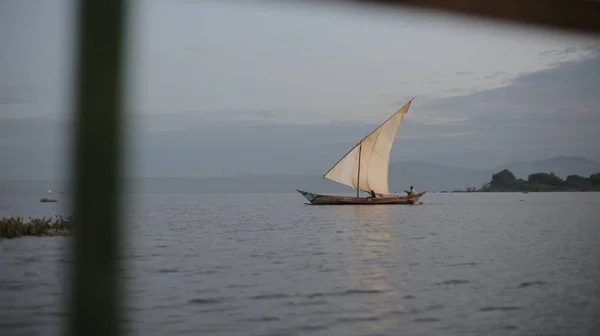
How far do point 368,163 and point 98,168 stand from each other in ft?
97.4

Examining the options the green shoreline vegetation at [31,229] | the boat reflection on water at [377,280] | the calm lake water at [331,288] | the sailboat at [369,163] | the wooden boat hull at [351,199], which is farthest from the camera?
the wooden boat hull at [351,199]

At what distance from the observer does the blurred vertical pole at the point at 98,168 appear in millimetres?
814

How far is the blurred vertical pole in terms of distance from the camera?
2.67ft

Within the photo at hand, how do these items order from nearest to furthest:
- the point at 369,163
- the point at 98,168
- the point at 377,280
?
the point at 98,168 → the point at 377,280 → the point at 369,163

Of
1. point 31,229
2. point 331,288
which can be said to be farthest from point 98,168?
point 31,229

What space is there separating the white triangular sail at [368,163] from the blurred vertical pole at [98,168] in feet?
95.1

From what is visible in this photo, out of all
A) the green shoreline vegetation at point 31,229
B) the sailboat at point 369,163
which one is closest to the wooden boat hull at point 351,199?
the sailboat at point 369,163

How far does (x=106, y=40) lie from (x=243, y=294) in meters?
7.81

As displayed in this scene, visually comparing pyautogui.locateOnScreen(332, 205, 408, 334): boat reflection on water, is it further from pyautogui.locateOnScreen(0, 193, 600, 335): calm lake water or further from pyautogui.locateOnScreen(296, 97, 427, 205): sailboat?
pyautogui.locateOnScreen(296, 97, 427, 205): sailboat

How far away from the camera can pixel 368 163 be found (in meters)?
30.3

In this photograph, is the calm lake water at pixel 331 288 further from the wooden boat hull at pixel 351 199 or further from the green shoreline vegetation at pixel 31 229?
the wooden boat hull at pixel 351 199

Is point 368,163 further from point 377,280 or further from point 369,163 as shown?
point 377,280

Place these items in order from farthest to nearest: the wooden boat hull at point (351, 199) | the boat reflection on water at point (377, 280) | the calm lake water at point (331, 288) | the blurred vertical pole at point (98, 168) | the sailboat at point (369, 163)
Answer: the wooden boat hull at point (351, 199) → the sailboat at point (369, 163) → the boat reflection on water at point (377, 280) → the calm lake water at point (331, 288) → the blurred vertical pole at point (98, 168)

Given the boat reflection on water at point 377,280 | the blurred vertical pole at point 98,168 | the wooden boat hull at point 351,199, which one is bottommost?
the boat reflection on water at point 377,280
